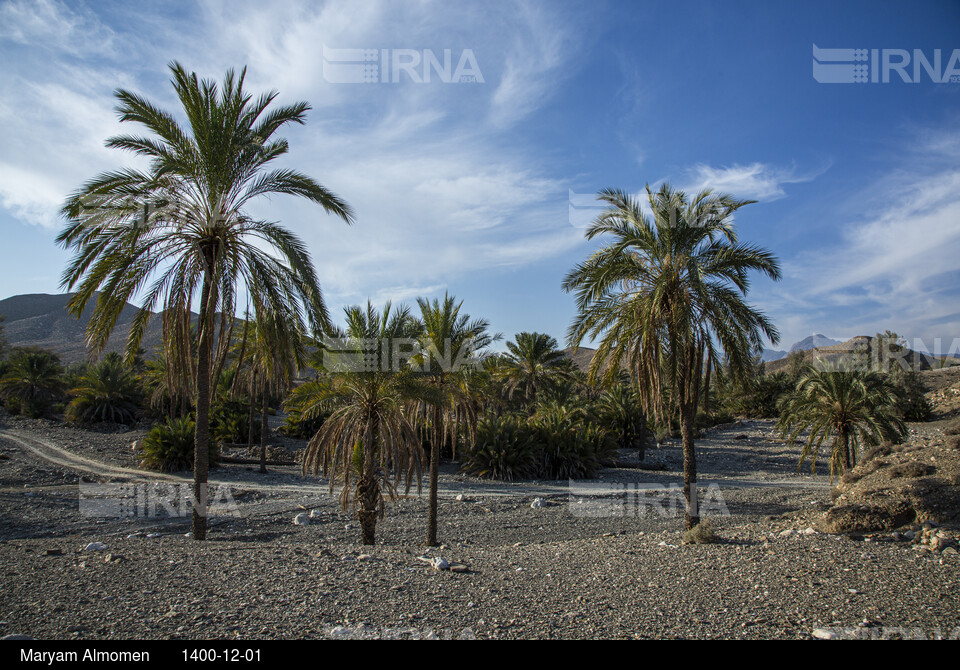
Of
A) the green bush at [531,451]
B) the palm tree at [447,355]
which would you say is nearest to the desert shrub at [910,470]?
the palm tree at [447,355]

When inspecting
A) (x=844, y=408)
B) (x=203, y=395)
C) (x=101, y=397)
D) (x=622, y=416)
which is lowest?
(x=622, y=416)

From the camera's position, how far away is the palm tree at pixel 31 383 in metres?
32.8

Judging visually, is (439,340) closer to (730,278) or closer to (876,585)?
(730,278)

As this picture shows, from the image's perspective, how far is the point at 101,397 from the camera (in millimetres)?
30266

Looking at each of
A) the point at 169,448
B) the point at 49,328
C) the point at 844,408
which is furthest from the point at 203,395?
the point at 49,328

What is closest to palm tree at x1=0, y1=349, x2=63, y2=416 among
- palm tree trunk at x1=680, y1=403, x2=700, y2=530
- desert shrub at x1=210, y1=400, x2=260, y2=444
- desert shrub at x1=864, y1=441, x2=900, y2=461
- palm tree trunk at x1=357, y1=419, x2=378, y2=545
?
desert shrub at x1=210, y1=400, x2=260, y2=444

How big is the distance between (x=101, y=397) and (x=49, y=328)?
341ft

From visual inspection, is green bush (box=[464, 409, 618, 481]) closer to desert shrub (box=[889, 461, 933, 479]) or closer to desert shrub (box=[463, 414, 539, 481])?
desert shrub (box=[463, 414, 539, 481])

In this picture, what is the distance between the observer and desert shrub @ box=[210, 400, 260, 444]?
1088 inches

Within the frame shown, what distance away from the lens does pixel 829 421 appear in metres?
15.5

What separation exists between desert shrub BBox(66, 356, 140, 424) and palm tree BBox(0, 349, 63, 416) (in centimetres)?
452

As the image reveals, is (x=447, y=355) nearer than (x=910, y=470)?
No

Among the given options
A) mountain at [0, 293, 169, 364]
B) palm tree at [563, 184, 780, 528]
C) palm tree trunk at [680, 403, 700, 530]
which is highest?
mountain at [0, 293, 169, 364]

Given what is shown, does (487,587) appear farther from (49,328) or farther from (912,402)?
(49,328)
